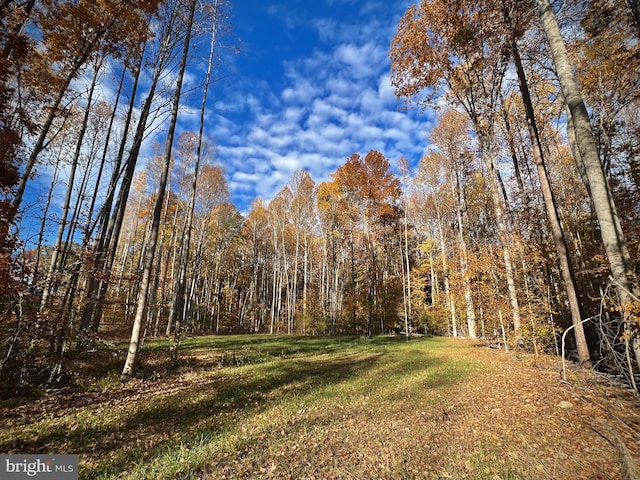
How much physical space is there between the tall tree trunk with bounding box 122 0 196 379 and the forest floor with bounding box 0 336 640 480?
2.22 ft

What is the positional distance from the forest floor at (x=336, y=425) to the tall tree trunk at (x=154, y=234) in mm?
677

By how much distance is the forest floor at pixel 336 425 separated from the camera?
12.3 ft

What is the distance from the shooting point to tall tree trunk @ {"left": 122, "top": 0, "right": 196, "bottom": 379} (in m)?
8.13

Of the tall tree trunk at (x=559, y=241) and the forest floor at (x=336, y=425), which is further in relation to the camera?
the tall tree trunk at (x=559, y=241)

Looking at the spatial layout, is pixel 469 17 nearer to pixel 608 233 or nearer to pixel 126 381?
pixel 608 233

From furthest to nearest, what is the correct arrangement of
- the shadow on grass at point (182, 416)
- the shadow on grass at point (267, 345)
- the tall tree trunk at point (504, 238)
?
the shadow on grass at point (267, 345) → the tall tree trunk at point (504, 238) → the shadow on grass at point (182, 416)

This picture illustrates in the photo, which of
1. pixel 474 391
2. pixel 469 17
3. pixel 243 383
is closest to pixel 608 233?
pixel 474 391

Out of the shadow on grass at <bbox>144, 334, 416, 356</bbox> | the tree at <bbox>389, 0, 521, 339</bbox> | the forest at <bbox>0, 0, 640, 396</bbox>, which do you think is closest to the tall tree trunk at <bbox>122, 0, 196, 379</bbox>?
the forest at <bbox>0, 0, 640, 396</bbox>

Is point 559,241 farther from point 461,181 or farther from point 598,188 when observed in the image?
point 461,181

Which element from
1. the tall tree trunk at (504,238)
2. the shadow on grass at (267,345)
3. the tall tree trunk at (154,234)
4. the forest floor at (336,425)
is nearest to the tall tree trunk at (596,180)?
the forest floor at (336,425)

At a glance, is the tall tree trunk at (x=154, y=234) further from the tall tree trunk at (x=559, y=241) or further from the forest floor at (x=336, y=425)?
the tall tree trunk at (x=559, y=241)

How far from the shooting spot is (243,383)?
7930 mm

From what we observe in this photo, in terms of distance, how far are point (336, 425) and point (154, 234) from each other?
7.43 m

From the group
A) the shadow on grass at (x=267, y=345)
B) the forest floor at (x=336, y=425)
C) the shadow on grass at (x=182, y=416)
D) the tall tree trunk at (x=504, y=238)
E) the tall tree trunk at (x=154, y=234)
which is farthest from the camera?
the shadow on grass at (x=267, y=345)
